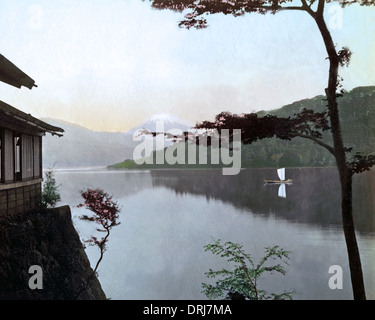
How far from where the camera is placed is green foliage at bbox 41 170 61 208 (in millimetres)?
9414

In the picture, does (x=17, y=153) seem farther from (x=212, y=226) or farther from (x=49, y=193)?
(x=212, y=226)

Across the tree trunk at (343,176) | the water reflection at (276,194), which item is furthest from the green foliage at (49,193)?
the water reflection at (276,194)

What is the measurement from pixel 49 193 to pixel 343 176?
23.0 feet

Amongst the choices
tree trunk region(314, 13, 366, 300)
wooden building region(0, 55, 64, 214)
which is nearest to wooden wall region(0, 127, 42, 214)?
wooden building region(0, 55, 64, 214)

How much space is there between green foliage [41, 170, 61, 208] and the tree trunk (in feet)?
22.3

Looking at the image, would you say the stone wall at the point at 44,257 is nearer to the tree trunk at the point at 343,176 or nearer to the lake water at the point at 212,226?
the lake water at the point at 212,226

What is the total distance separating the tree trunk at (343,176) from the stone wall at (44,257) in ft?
17.9

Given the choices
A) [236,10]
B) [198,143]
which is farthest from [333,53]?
[198,143]

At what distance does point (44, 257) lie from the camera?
308 inches

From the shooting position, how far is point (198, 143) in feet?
19.4

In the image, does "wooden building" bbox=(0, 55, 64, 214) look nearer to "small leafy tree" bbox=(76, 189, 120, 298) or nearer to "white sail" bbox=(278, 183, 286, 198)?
"small leafy tree" bbox=(76, 189, 120, 298)

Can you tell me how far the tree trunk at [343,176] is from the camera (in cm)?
555

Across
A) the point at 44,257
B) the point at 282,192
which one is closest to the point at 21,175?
the point at 44,257
